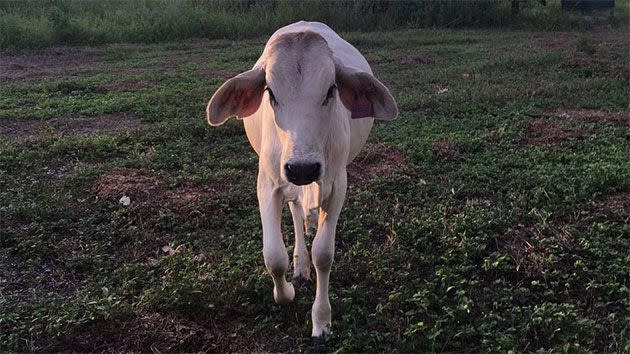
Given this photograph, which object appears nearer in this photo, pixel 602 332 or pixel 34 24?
pixel 602 332

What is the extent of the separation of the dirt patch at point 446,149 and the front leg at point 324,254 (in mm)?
2465

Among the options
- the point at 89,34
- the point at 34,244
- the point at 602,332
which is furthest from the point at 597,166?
the point at 89,34

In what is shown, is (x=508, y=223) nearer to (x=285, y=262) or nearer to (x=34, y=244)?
(x=285, y=262)

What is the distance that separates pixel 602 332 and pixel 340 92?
5.92 feet

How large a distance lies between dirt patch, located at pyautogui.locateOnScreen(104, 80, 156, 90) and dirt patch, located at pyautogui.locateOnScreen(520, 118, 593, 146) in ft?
17.9

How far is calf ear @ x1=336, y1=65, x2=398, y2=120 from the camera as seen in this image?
10.1 feet

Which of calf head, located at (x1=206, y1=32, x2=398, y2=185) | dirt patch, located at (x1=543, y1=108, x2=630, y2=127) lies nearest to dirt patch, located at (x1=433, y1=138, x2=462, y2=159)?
dirt patch, located at (x1=543, y1=108, x2=630, y2=127)

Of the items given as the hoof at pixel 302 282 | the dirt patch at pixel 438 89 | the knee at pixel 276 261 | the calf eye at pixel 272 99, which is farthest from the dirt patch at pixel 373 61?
the calf eye at pixel 272 99

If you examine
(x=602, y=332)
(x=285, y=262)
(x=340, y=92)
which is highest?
(x=340, y=92)

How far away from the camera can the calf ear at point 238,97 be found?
3.05m

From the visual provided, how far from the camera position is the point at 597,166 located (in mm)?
5090

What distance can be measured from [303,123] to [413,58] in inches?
355

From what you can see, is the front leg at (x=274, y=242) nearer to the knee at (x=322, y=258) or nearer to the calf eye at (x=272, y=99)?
the knee at (x=322, y=258)

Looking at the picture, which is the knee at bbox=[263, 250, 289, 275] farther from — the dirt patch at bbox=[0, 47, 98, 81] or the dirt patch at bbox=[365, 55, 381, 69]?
the dirt patch at bbox=[0, 47, 98, 81]
